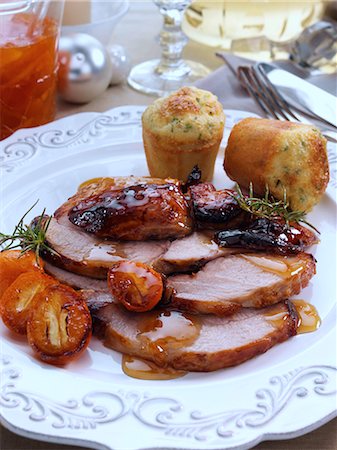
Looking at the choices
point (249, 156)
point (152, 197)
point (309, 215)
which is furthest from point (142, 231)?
point (309, 215)

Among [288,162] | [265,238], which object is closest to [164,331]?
[265,238]

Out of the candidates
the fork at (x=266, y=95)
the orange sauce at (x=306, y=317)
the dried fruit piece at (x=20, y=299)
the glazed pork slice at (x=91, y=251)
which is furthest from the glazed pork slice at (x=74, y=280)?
the fork at (x=266, y=95)

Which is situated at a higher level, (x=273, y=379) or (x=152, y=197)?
(x=152, y=197)

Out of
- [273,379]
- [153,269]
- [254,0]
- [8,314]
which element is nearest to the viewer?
[273,379]

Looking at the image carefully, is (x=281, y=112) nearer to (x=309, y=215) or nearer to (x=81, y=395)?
(x=309, y=215)

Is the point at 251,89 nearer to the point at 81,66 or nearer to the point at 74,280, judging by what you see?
the point at 81,66

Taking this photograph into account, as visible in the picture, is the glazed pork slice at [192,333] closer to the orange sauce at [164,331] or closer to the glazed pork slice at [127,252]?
the orange sauce at [164,331]

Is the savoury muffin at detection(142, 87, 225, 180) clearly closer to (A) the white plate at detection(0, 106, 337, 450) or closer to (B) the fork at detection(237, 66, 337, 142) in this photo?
(B) the fork at detection(237, 66, 337, 142)

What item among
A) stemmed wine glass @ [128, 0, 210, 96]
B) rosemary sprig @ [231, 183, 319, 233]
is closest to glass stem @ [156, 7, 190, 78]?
stemmed wine glass @ [128, 0, 210, 96]
